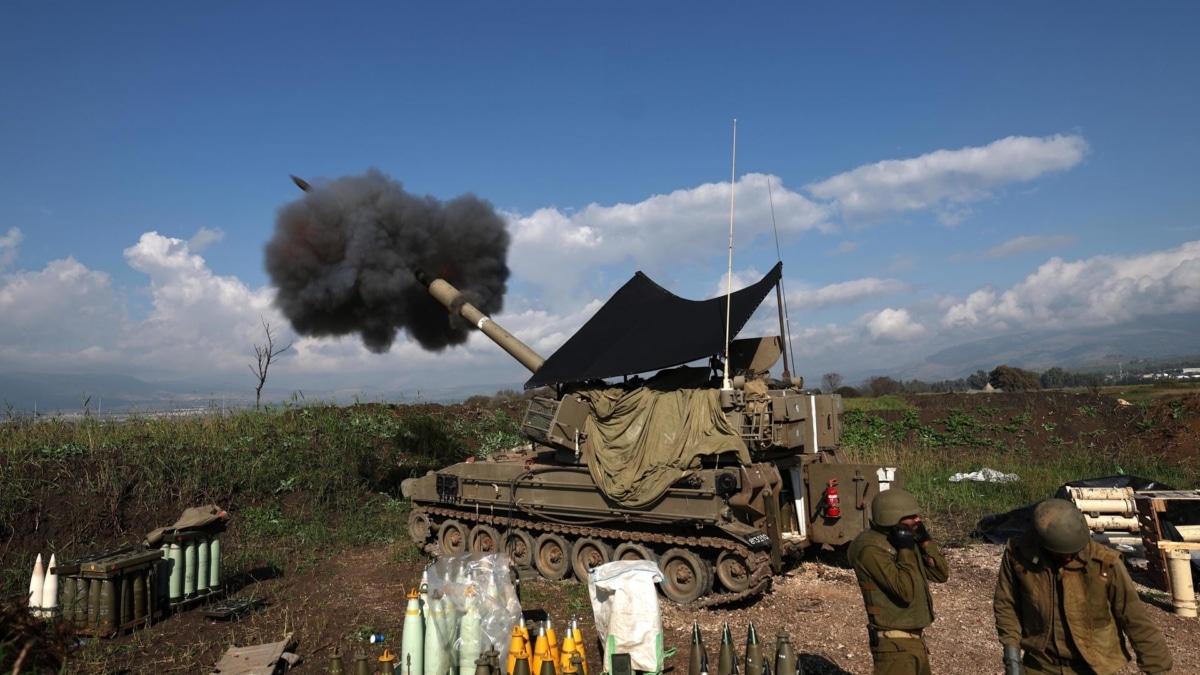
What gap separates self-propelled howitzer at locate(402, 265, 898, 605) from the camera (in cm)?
871

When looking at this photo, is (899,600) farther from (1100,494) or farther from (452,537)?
(452,537)

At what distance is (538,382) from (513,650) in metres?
5.46

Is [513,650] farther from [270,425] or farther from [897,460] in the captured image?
[897,460]

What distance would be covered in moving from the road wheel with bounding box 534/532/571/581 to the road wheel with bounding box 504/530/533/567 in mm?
123

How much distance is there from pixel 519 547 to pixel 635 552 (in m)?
2.09

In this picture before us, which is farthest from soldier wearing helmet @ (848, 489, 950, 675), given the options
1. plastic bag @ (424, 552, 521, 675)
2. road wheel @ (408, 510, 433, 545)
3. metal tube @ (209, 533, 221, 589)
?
road wheel @ (408, 510, 433, 545)

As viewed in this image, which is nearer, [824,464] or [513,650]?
[513,650]

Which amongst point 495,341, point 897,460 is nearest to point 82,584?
point 495,341

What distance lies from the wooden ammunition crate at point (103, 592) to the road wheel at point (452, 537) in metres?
4.43

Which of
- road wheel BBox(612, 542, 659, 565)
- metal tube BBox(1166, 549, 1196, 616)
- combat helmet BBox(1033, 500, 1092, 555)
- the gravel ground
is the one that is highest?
combat helmet BBox(1033, 500, 1092, 555)

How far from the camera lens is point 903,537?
15.1 feet

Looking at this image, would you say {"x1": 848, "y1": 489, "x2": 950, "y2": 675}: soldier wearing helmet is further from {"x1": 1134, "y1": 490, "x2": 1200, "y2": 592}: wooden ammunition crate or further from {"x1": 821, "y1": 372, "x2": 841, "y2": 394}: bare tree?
{"x1": 821, "y1": 372, "x2": 841, "y2": 394}: bare tree

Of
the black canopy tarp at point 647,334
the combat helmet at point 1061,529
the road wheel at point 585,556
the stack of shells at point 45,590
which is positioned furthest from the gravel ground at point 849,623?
the stack of shells at point 45,590

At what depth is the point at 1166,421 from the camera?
20.9 meters
